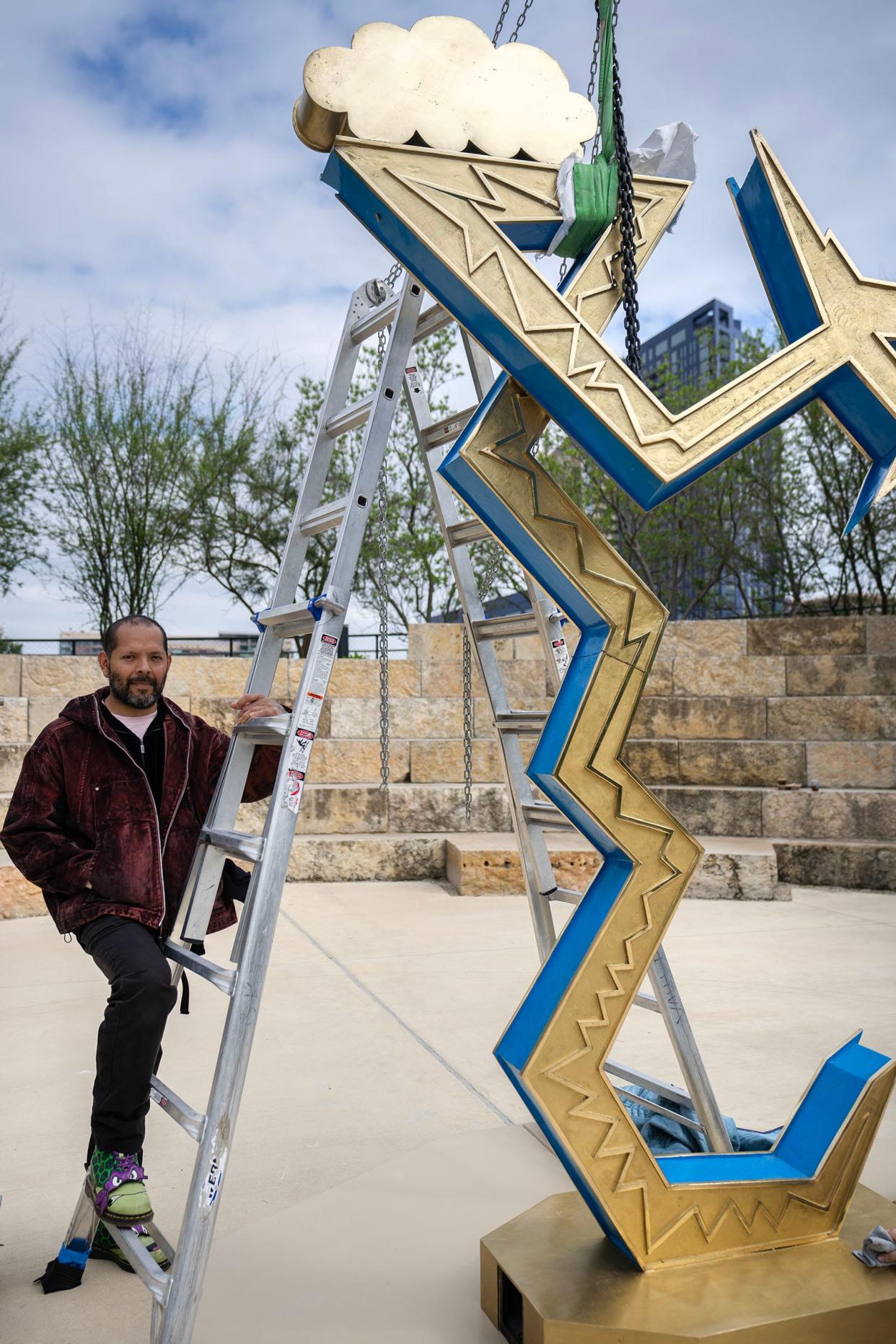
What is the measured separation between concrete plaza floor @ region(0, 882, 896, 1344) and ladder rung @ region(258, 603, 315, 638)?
1.42m

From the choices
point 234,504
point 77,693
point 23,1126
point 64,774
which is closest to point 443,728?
point 77,693

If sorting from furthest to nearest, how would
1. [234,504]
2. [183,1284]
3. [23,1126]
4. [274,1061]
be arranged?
[234,504], [274,1061], [23,1126], [183,1284]

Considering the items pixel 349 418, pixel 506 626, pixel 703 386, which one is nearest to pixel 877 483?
pixel 506 626

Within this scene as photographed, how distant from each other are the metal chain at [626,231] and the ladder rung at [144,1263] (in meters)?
2.03

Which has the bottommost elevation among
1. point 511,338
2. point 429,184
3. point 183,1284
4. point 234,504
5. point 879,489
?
point 183,1284

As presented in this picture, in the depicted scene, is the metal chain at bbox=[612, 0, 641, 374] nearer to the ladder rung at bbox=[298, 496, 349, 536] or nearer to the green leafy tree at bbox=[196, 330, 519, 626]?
the ladder rung at bbox=[298, 496, 349, 536]

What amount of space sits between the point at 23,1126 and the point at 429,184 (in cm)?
299

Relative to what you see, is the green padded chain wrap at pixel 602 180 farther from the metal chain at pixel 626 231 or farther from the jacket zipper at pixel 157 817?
the jacket zipper at pixel 157 817

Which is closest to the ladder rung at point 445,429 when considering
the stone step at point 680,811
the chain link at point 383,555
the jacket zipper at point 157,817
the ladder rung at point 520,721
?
the chain link at point 383,555

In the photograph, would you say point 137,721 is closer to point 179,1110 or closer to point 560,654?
point 179,1110

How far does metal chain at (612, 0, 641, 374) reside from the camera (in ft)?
7.18

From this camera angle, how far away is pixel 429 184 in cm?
206

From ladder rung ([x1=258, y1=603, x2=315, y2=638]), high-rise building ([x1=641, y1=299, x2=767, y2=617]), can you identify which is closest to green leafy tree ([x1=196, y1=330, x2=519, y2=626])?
high-rise building ([x1=641, y1=299, x2=767, y2=617])

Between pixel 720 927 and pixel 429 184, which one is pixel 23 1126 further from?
pixel 720 927
